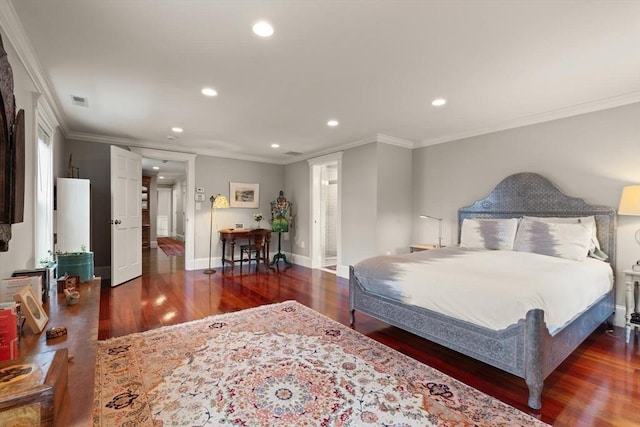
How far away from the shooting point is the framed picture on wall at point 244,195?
6344 millimetres

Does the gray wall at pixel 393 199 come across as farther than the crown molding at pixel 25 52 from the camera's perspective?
Yes

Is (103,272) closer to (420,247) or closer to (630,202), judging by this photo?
(420,247)

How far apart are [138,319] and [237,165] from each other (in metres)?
3.86

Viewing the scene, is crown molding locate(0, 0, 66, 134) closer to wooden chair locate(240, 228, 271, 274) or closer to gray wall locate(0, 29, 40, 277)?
gray wall locate(0, 29, 40, 277)

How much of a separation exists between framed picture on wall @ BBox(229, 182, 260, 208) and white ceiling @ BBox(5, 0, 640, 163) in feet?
7.41

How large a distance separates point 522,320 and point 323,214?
4715mm

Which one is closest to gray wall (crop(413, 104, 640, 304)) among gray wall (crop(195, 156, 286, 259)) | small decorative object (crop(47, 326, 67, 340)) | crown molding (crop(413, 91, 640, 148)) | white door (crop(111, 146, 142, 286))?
crown molding (crop(413, 91, 640, 148))

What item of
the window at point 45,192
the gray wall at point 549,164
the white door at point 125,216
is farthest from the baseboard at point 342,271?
the window at point 45,192

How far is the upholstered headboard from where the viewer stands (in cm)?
322

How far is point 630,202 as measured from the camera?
2879mm

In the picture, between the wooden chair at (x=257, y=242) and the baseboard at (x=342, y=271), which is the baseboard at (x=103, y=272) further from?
the baseboard at (x=342, y=271)

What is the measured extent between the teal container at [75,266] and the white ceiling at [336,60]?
1.67 m

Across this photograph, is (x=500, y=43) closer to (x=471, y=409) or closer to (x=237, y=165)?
(x=471, y=409)

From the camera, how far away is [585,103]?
3.33 metres
